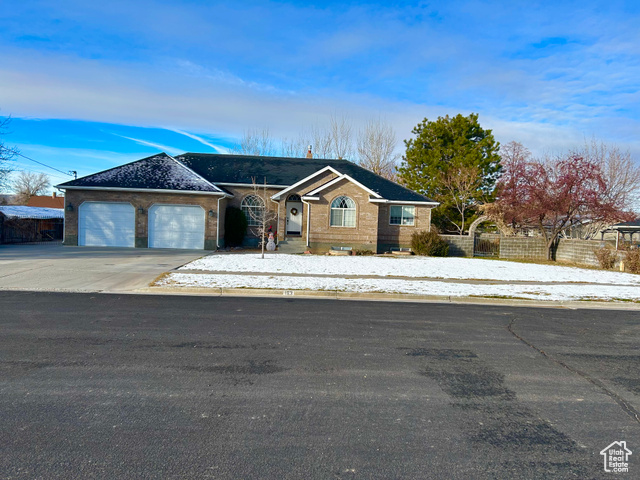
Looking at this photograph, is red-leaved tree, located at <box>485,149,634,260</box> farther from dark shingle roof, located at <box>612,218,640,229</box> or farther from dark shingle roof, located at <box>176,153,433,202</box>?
dark shingle roof, located at <box>612,218,640,229</box>

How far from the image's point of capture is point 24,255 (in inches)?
716

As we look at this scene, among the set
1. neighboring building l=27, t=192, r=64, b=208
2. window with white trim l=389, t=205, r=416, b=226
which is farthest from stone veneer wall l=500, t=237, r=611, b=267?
neighboring building l=27, t=192, r=64, b=208

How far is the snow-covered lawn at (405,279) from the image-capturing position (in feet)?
39.1

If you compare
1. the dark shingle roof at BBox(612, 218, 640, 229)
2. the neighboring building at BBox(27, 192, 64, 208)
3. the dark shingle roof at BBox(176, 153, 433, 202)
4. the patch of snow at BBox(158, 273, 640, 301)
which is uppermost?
the dark shingle roof at BBox(176, 153, 433, 202)

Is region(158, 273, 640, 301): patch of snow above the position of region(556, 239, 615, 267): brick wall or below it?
below

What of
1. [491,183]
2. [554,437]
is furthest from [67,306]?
[491,183]

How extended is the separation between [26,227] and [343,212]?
64.4ft

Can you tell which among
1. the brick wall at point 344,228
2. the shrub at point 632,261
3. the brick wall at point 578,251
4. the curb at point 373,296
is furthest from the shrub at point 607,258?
the brick wall at point 344,228

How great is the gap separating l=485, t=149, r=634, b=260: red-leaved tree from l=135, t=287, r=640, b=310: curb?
13.8 meters

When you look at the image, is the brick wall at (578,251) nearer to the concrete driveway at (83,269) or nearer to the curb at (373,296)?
the curb at (373,296)

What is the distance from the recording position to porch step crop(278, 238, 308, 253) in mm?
24391

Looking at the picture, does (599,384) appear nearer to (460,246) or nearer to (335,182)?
(335,182)

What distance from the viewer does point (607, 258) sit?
2025 centimetres

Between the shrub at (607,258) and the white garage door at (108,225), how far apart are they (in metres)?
23.1
